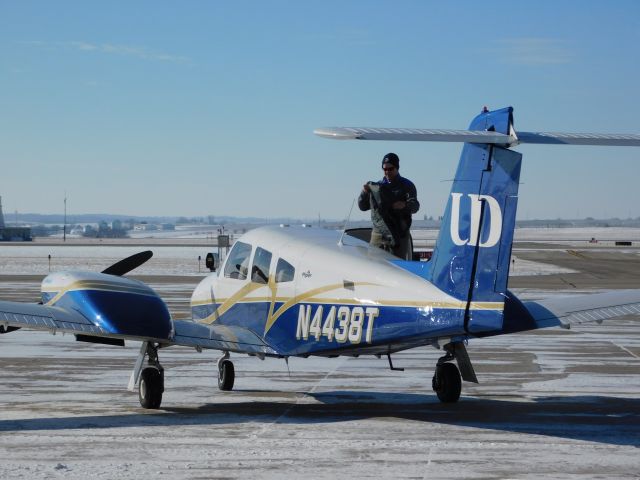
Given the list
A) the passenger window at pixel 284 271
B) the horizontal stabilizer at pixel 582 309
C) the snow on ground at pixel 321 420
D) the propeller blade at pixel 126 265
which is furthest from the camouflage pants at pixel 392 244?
the propeller blade at pixel 126 265

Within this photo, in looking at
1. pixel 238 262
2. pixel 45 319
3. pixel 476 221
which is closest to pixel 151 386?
pixel 45 319

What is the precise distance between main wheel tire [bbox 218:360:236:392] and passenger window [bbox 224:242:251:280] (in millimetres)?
1456

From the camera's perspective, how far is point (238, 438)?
11695 mm

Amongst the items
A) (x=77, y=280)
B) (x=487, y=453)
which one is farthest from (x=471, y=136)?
(x=77, y=280)

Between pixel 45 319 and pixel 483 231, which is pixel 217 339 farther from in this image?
pixel 483 231

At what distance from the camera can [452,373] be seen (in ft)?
46.3

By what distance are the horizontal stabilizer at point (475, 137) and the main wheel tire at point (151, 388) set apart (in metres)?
5.07

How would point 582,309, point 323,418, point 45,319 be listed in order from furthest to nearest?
point 582,309 → point 323,418 → point 45,319

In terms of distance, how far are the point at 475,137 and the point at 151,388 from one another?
5715 millimetres

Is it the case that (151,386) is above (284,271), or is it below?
below

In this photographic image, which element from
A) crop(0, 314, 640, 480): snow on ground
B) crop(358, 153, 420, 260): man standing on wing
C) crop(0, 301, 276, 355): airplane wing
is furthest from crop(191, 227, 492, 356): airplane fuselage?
crop(0, 314, 640, 480): snow on ground

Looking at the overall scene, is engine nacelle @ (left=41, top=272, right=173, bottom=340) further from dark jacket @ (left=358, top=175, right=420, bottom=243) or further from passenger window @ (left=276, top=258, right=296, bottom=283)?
dark jacket @ (left=358, top=175, right=420, bottom=243)

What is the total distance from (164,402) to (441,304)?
16.4 ft

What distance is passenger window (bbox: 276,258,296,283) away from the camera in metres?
13.8
